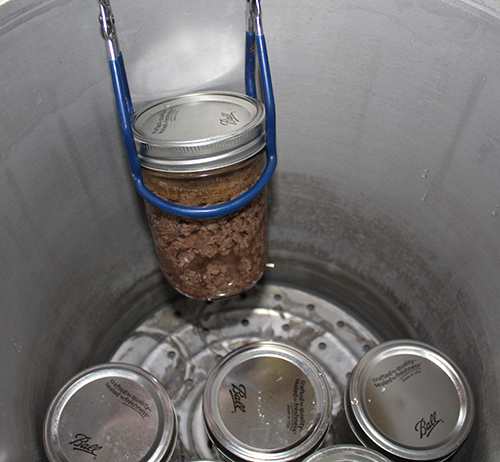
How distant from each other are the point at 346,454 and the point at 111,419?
245 millimetres

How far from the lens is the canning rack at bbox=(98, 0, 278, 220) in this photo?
18.2 inches

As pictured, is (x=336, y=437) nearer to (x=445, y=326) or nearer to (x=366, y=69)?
(x=445, y=326)

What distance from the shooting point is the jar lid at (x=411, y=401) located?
1.65 ft

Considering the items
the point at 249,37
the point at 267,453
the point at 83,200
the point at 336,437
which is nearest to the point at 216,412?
the point at 267,453

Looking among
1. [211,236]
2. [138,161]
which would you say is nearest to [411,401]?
[211,236]

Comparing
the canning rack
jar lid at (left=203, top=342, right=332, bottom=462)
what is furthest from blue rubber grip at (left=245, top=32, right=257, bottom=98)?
jar lid at (left=203, top=342, right=332, bottom=462)

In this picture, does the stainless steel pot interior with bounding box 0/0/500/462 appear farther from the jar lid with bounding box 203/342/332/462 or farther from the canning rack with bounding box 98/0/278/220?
the jar lid with bounding box 203/342/332/462

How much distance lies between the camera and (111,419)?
0.52 meters

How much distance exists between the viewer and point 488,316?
54 centimetres

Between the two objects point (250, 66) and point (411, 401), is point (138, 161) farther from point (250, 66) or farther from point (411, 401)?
point (411, 401)

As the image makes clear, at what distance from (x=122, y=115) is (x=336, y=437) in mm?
465

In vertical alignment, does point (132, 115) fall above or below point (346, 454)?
above

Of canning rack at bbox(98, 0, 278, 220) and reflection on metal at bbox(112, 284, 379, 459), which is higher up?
canning rack at bbox(98, 0, 278, 220)

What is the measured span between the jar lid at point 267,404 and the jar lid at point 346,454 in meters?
0.02
